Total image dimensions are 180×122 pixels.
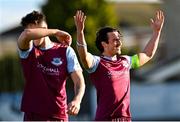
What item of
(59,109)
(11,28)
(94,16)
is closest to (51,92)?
(59,109)

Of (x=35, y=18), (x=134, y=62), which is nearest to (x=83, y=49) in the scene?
(x=35, y=18)

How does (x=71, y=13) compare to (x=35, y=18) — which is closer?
(x=35, y=18)

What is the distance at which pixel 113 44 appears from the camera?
284 inches

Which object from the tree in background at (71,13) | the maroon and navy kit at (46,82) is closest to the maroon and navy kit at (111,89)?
the maroon and navy kit at (46,82)

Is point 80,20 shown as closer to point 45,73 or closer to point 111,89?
point 45,73

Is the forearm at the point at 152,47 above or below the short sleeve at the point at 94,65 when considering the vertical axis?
above

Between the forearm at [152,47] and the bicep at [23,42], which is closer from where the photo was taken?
the bicep at [23,42]

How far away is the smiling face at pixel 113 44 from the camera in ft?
23.6

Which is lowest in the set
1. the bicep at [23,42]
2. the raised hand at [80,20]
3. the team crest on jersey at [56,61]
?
the team crest on jersey at [56,61]

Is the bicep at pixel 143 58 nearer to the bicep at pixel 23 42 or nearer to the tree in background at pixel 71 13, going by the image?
the bicep at pixel 23 42

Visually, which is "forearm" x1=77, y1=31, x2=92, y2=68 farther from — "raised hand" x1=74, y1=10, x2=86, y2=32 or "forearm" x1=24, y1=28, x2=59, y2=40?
"forearm" x1=24, y1=28, x2=59, y2=40

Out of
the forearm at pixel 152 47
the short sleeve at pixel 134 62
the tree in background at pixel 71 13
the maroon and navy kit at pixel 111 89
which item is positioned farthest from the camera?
the tree in background at pixel 71 13

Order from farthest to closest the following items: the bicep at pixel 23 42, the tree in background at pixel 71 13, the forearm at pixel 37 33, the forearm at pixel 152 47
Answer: the tree in background at pixel 71 13 < the forearm at pixel 152 47 < the bicep at pixel 23 42 < the forearm at pixel 37 33

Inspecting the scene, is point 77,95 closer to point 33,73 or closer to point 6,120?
point 33,73
